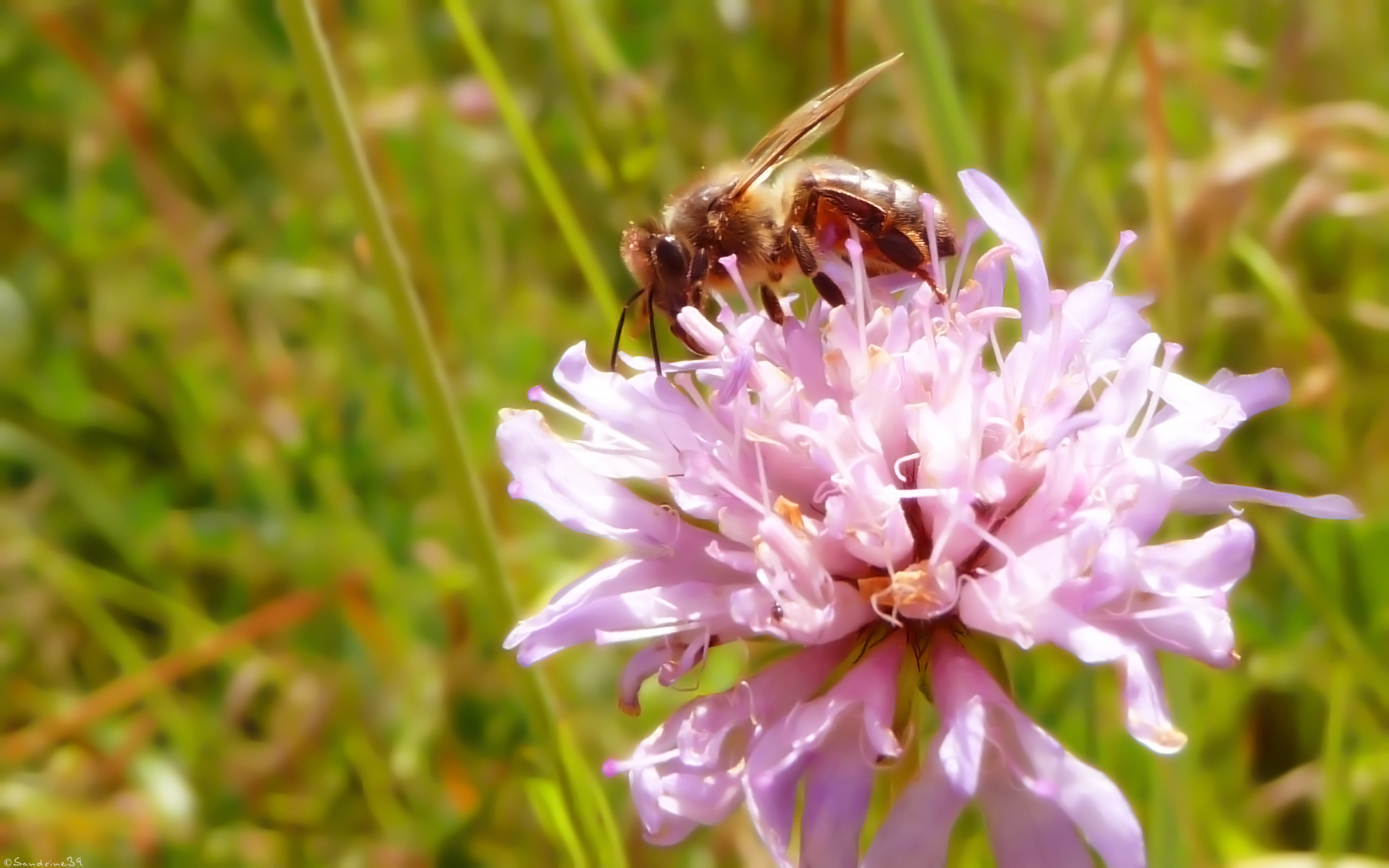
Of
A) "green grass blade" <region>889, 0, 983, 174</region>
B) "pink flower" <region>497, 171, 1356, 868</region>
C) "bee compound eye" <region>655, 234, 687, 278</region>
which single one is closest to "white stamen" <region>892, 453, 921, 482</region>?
"pink flower" <region>497, 171, 1356, 868</region>

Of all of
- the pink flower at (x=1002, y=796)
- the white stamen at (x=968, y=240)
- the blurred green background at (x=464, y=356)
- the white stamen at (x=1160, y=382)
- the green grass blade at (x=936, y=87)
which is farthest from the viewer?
the blurred green background at (x=464, y=356)

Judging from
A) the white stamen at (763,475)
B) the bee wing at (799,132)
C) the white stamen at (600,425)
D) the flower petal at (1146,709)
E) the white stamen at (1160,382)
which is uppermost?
the bee wing at (799,132)

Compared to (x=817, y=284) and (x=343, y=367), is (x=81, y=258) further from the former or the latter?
(x=817, y=284)

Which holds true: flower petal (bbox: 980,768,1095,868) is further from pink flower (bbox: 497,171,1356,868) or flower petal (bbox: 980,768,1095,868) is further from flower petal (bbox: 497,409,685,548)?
flower petal (bbox: 497,409,685,548)

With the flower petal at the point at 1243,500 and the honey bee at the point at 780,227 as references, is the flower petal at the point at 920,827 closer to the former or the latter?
the flower petal at the point at 1243,500

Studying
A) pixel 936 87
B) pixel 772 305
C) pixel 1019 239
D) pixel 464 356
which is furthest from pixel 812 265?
pixel 464 356

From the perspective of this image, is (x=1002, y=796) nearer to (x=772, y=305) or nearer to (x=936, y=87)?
(x=772, y=305)

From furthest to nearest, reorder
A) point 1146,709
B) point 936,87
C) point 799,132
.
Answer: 1. point 936,87
2. point 799,132
3. point 1146,709

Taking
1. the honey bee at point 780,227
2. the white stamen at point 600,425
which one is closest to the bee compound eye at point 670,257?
the honey bee at point 780,227
